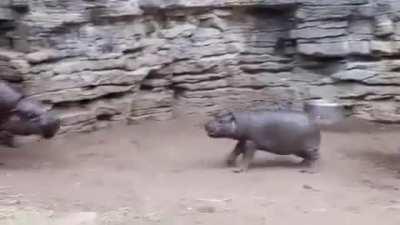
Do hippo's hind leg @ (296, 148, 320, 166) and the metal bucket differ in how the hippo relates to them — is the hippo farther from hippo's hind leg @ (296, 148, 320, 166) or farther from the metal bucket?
the metal bucket

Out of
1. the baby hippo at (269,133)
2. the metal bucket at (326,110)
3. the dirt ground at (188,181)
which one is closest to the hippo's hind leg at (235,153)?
the baby hippo at (269,133)

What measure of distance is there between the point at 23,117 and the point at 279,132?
243cm

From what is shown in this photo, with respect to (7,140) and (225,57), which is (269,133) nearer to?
(7,140)

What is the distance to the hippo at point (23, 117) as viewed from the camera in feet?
25.1

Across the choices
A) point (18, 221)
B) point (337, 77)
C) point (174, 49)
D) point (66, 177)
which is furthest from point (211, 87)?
point (18, 221)

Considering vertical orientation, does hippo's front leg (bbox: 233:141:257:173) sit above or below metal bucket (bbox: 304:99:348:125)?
above

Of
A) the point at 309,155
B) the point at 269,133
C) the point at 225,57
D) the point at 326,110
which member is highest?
the point at 269,133

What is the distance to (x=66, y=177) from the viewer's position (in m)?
7.21

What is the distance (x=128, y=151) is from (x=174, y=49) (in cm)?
202

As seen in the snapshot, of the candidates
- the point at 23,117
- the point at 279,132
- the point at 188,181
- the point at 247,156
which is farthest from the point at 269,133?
the point at 23,117

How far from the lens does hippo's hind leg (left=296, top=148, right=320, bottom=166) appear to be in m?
7.91

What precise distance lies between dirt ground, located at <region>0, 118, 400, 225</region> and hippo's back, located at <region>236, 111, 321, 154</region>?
23cm

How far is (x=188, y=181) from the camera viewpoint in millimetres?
7215

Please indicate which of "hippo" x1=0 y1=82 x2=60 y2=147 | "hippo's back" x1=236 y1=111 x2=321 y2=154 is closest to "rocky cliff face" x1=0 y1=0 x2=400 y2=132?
"hippo" x1=0 y1=82 x2=60 y2=147
